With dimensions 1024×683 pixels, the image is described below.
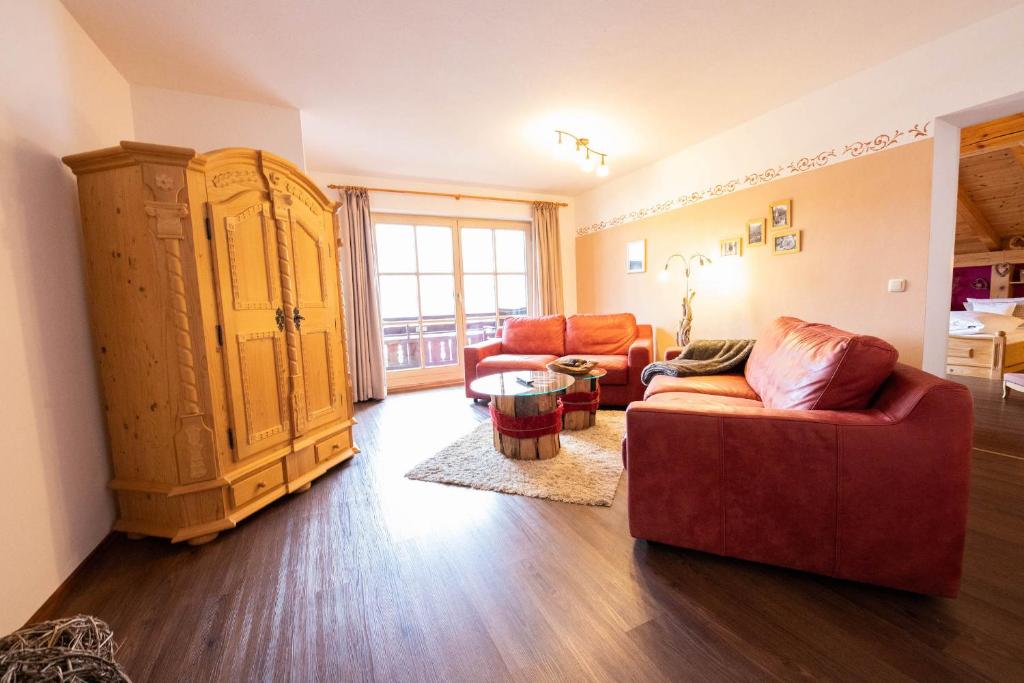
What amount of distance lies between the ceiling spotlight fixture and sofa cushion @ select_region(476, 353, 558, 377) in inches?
71.6

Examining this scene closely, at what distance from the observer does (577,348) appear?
413 centimetres

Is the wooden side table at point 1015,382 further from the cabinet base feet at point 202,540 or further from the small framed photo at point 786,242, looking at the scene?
the cabinet base feet at point 202,540

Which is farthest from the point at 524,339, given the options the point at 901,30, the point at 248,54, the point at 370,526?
the point at 901,30

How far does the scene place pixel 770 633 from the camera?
1164mm

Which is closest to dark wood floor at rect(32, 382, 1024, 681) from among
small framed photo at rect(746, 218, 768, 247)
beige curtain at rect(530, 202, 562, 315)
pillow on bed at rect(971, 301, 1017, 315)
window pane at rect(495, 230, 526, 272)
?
small framed photo at rect(746, 218, 768, 247)

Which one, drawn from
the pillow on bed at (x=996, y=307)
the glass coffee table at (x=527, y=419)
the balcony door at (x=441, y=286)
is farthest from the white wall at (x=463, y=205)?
the pillow on bed at (x=996, y=307)

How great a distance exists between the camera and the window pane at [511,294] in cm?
547

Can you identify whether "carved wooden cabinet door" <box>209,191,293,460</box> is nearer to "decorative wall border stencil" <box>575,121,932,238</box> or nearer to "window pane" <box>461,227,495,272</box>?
"window pane" <box>461,227,495,272</box>

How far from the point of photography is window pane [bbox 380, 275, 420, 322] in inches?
189

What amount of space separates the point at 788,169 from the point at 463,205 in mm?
3423

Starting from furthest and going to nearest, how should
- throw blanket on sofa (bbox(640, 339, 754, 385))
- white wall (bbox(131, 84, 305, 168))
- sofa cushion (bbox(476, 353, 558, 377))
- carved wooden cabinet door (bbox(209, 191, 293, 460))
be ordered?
sofa cushion (bbox(476, 353, 558, 377))
throw blanket on sofa (bbox(640, 339, 754, 385))
white wall (bbox(131, 84, 305, 168))
carved wooden cabinet door (bbox(209, 191, 293, 460))

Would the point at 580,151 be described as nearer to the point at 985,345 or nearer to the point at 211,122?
the point at 211,122

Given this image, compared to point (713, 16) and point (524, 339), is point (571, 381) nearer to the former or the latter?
point (524, 339)

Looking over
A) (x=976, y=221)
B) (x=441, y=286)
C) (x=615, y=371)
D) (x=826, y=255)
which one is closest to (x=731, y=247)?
(x=826, y=255)
